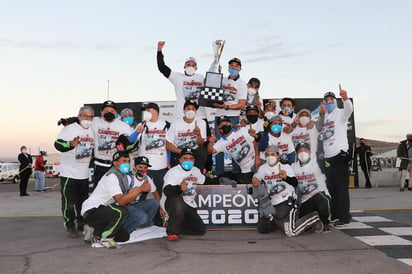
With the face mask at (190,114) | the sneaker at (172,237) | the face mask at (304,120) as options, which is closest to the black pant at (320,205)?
the face mask at (304,120)

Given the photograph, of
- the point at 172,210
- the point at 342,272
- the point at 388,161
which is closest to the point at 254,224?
the point at 172,210

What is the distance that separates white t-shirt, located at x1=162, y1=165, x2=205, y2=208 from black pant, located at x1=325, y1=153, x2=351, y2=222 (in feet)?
7.25

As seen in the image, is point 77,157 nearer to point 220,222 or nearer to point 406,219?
point 220,222

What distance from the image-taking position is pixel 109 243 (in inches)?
198

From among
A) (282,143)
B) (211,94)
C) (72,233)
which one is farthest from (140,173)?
(282,143)

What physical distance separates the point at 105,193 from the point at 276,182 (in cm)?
254

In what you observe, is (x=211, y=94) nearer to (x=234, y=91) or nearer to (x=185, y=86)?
(x=185, y=86)

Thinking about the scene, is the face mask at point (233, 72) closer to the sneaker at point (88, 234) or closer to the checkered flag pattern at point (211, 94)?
the checkered flag pattern at point (211, 94)

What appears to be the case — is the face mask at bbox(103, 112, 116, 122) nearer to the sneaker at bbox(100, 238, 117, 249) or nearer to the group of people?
the group of people

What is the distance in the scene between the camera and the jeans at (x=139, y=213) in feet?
18.3

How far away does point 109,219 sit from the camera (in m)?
5.16

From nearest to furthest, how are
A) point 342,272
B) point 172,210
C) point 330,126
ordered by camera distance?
point 342,272
point 172,210
point 330,126

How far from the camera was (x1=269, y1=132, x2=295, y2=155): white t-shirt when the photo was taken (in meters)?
6.39

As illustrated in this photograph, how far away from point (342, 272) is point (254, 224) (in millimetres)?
2525
